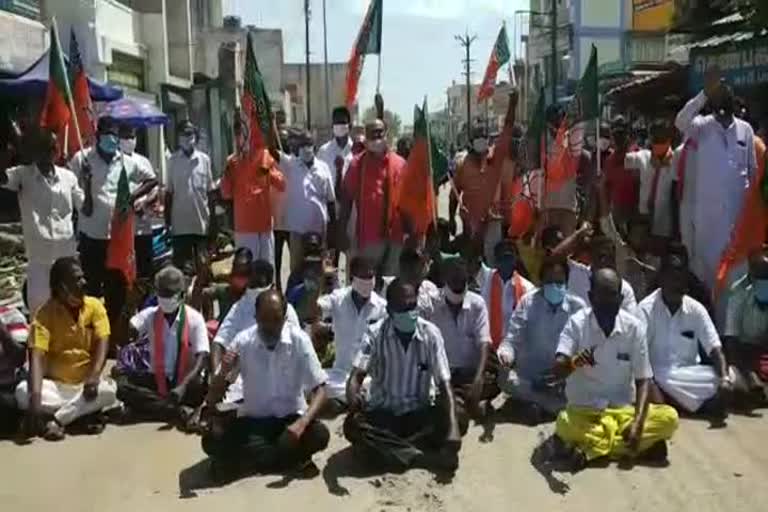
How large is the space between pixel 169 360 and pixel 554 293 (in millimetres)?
2640

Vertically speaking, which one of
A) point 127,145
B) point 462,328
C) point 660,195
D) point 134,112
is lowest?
point 462,328

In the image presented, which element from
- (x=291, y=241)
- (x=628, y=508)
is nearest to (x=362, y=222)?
(x=291, y=241)

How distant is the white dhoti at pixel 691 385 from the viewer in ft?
22.5

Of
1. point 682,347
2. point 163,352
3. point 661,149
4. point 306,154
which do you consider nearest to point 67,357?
point 163,352

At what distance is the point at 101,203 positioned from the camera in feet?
28.2

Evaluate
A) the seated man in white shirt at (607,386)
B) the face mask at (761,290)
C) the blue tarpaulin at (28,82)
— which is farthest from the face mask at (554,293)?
the blue tarpaulin at (28,82)

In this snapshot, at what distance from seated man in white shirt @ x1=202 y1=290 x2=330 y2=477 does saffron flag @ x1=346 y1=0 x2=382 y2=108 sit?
4591mm

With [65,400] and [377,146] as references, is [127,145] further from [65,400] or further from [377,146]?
[65,400]

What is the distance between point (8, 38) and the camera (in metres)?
13.9

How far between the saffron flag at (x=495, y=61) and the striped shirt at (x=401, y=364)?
9342 mm

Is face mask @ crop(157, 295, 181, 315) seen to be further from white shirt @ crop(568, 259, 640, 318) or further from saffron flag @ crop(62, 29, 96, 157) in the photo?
white shirt @ crop(568, 259, 640, 318)

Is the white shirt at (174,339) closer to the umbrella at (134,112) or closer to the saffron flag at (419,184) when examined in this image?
the saffron flag at (419,184)

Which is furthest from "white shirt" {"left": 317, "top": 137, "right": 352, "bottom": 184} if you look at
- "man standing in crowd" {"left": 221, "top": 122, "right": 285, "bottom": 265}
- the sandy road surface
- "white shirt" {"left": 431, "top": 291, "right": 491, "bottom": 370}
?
the sandy road surface

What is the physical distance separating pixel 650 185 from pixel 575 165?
0.67 metres
